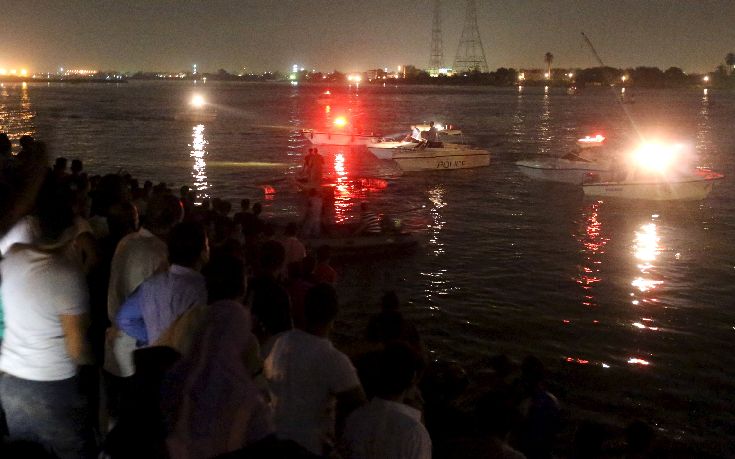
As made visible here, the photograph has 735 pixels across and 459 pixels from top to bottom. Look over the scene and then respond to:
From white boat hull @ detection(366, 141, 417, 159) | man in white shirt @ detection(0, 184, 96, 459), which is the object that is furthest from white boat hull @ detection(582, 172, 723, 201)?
man in white shirt @ detection(0, 184, 96, 459)

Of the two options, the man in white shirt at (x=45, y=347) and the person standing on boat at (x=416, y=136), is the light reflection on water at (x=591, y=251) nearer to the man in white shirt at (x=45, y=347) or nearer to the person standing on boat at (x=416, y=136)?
the man in white shirt at (x=45, y=347)

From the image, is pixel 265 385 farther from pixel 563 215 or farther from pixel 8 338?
pixel 563 215

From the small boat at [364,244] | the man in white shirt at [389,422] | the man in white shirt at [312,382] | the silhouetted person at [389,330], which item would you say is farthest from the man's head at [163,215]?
the small boat at [364,244]

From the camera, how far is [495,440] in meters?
3.65

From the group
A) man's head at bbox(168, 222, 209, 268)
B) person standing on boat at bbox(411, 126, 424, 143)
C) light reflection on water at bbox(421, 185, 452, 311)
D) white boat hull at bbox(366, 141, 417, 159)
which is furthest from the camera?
person standing on boat at bbox(411, 126, 424, 143)

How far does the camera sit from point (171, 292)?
13.8 feet

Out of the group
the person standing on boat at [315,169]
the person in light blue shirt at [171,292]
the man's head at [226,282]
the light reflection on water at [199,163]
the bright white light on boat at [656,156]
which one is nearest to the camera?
the man's head at [226,282]

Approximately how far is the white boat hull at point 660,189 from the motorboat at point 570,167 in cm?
199

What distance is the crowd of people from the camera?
315 centimetres

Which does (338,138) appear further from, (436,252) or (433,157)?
(436,252)

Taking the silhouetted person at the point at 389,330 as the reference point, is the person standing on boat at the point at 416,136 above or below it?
above

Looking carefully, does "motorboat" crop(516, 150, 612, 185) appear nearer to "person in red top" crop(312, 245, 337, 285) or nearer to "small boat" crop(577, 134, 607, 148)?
"small boat" crop(577, 134, 607, 148)

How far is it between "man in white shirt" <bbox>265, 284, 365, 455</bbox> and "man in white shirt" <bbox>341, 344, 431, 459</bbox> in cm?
20

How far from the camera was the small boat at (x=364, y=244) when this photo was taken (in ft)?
53.7
